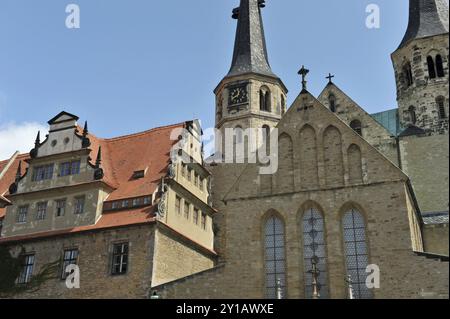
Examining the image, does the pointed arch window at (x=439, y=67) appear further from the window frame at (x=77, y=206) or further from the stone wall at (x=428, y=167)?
the window frame at (x=77, y=206)

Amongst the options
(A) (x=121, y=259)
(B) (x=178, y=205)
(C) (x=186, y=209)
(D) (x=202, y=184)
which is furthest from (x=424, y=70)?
(A) (x=121, y=259)

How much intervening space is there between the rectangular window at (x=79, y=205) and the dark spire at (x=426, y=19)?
22.9 m

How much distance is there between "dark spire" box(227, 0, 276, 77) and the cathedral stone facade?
6.72 meters

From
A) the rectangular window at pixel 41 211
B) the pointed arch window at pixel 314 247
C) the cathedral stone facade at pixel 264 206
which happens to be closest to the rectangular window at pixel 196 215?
the cathedral stone facade at pixel 264 206

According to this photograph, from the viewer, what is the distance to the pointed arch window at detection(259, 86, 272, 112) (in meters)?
38.6

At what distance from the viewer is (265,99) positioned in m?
39.0

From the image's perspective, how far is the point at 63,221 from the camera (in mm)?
26438

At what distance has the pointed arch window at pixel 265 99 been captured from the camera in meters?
38.6

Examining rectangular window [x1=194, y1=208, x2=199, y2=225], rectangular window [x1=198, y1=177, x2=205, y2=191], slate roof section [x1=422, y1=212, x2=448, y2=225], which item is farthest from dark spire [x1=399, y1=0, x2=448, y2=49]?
rectangular window [x1=194, y1=208, x2=199, y2=225]

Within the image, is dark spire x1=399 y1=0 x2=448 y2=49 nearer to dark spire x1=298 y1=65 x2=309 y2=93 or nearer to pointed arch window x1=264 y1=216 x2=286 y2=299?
dark spire x1=298 y1=65 x2=309 y2=93

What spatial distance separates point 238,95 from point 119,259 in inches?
702
